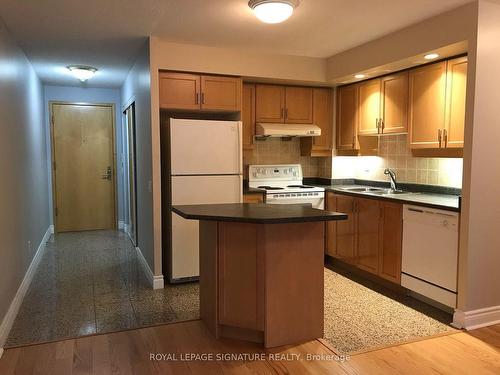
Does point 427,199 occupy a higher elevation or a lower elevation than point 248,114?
lower

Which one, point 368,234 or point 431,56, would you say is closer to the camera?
point 431,56

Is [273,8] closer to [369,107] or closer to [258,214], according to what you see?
[258,214]

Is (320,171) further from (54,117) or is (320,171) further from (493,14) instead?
(54,117)

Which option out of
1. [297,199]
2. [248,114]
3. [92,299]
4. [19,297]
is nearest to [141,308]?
[92,299]

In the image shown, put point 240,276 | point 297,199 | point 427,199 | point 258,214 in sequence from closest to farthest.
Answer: point 258,214 < point 240,276 < point 427,199 < point 297,199

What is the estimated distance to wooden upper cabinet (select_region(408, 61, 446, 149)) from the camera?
3473 mm

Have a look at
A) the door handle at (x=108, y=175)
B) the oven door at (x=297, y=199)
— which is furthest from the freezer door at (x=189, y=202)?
the door handle at (x=108, y=175)

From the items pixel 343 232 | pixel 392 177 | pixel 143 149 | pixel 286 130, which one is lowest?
pixel 343 232

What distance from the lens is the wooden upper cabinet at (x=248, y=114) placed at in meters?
4.55

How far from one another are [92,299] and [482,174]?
3.31 meters

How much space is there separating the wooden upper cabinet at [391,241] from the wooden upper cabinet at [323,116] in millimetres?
1369

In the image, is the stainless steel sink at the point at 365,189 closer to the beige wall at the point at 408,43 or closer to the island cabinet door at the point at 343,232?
the island cabinet door at the point at 343,232

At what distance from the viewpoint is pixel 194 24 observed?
3.41 metres

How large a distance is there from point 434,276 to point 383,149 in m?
1.75
